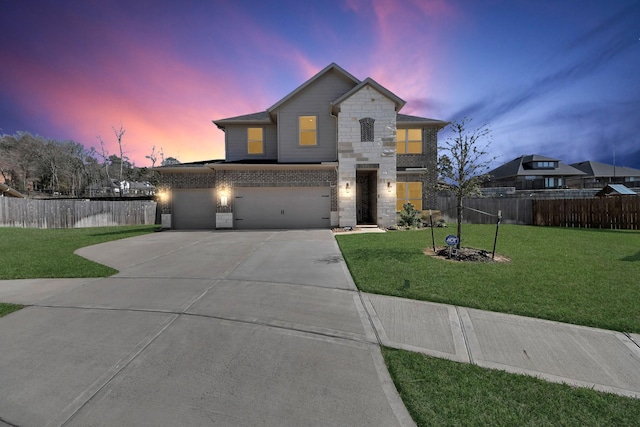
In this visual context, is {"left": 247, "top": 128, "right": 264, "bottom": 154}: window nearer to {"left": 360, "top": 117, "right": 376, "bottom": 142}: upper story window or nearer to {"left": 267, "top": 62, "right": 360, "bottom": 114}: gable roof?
{"left": 267, "top": 62, "right": 360, "bottom": 114}: gable roof

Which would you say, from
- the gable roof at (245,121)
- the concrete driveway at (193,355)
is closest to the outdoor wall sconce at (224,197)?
the gable roof at (245,121)

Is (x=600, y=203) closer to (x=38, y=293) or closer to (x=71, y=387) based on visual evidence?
(x=71, y=387)

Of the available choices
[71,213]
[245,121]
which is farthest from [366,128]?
[71,213]

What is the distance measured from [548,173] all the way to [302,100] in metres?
41.6

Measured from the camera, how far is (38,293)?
476cm

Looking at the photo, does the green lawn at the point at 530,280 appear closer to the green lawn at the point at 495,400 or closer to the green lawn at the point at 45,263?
the green lawn at the point at 495,400

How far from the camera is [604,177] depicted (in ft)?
139

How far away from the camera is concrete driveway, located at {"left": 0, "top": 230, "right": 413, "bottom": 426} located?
2.12 m

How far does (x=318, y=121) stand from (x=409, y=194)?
22.5ft

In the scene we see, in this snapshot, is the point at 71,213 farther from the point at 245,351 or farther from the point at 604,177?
the point at 604,177

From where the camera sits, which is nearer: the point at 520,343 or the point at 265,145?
the point at 520,343

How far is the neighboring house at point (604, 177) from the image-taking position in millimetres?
41625

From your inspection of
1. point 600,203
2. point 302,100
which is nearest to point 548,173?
point 600,203

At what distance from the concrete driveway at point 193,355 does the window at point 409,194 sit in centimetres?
1110
